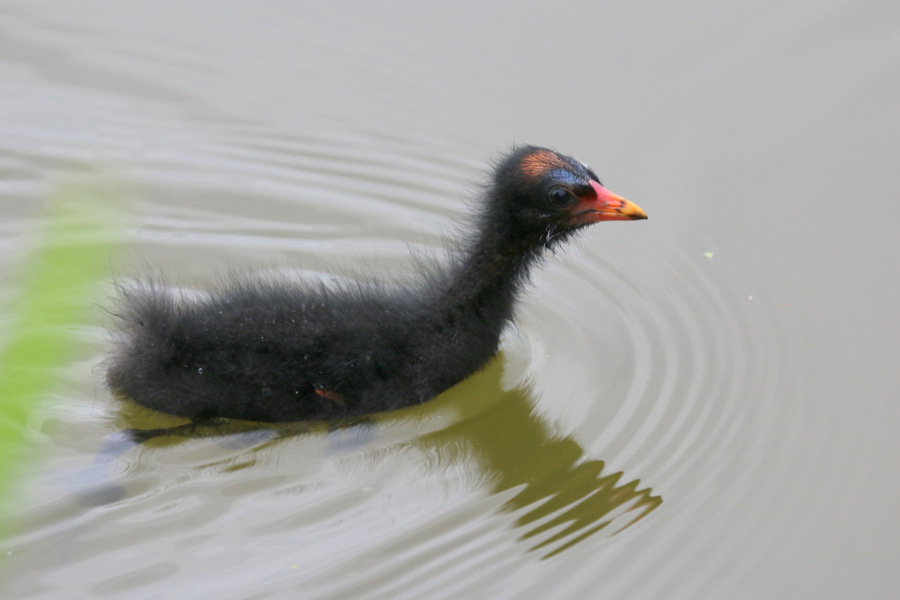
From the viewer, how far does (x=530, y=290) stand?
509 cm

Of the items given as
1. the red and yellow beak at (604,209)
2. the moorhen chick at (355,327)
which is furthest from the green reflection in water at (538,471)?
the red and yellow beak at (604,209)

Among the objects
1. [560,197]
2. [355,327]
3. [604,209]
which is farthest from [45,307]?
[604,209]

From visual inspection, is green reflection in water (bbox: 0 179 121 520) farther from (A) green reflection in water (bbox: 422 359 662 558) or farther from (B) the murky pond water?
(A) green reflection in water (bbox: 422 359 662 558)

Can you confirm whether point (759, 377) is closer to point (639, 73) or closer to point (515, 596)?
point (515, 596)

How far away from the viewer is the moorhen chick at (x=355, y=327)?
12.9ft

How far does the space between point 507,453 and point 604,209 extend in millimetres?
1133

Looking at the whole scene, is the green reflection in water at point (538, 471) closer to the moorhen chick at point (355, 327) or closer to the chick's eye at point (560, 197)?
the moorhen chick at point (355, 327)

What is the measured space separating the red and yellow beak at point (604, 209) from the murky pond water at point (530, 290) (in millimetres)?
650

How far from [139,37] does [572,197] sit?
3787 mm

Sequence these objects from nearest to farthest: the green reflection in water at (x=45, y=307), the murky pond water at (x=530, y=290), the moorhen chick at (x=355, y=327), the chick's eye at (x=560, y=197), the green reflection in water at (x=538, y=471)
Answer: the green reflection in water at (x=45, y=307) < the murky pond water at (x=530, y=290) < the green reflection in water at (x=538, y=471) < the moorhen chick at (x=355, y=327) < the chick's eye at (x=560, y=197)

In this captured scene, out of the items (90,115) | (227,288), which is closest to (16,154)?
(90,115)

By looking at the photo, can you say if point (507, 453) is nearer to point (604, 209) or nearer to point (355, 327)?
point (355, 327)

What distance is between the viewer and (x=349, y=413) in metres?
4.14

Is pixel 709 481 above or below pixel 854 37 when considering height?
below
